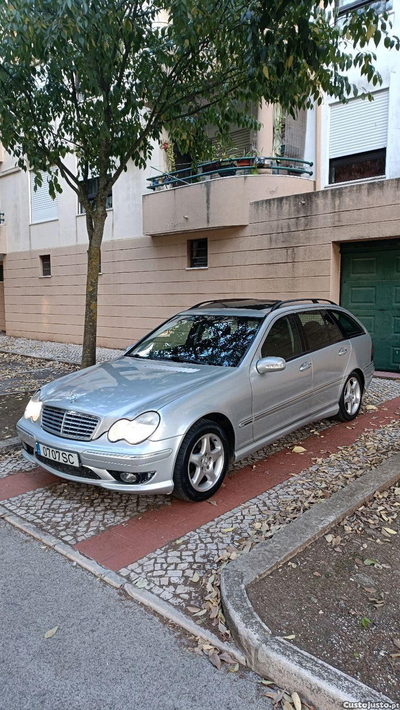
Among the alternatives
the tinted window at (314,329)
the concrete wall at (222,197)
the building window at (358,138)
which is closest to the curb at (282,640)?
the tinted window at (314,329)

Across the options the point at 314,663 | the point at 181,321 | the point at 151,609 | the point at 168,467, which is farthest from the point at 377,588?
the point at 181,321

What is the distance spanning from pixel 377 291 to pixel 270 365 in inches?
226

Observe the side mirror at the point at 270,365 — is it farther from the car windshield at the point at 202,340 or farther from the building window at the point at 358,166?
the building window at the point at 358,166

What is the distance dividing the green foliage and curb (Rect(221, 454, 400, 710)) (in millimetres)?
4784

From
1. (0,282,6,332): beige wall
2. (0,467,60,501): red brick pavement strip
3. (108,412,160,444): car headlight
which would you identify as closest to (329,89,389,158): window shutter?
(108,412,160,444): car headlight

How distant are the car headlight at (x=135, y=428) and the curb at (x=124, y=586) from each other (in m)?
0.81

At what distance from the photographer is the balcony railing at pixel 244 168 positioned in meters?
10.5

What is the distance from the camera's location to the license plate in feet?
12.3

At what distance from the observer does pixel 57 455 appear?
12.7 feet

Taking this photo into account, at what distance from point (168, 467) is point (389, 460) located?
7.61ft

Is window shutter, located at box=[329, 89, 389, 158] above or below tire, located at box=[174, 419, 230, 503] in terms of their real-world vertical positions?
above

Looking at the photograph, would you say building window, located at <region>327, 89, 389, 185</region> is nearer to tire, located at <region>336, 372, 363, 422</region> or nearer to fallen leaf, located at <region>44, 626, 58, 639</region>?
tire, located at <region>336, 372, 363, 422</region>

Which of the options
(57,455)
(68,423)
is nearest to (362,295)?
(68,423)

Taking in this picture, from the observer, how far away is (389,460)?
475 centimetres
